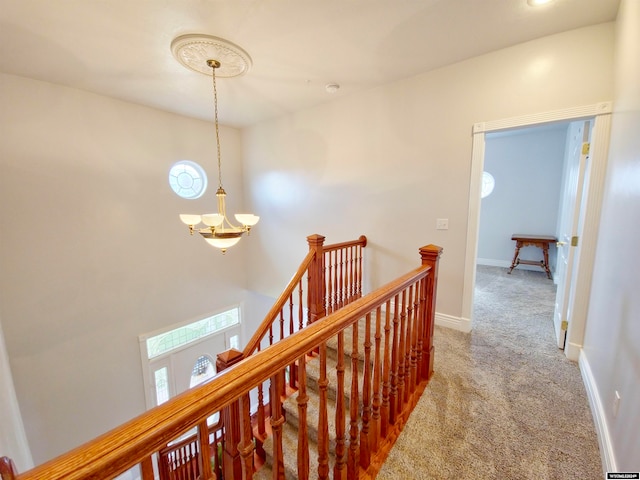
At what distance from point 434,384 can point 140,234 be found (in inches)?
157

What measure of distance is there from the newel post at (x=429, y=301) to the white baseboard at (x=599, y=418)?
915 mm

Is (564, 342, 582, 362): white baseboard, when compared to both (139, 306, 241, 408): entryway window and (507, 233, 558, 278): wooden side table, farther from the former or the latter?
(139, 306, 241, 408): entryway window

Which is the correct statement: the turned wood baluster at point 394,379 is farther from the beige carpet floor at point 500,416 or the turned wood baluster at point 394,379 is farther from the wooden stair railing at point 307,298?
the wooden stair railing at point 307,298

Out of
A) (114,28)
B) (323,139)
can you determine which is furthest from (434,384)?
(114,28)

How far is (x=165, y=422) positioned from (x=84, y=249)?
375 centimetres

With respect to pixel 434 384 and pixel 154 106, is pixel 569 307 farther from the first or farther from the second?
pixel 154 106

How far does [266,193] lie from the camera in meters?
4.50

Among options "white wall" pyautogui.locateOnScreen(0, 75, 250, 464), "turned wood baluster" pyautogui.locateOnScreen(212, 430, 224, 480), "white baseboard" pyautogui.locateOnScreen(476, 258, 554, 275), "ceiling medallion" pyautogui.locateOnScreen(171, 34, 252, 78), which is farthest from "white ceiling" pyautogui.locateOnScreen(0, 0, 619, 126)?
"white baseboard" pyautogui.locateOnScreen(476, 258, 554, 275)

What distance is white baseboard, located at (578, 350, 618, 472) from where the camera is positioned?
131 centimetres

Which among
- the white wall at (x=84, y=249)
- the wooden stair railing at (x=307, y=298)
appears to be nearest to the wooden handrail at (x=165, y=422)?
the wooden stair railing at (x=307, y=298)

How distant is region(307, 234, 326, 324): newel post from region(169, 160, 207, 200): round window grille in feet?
8.66

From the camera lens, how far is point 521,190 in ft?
16.8

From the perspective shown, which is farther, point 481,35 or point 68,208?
point 68,208

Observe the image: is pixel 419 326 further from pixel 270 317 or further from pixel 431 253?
pixel 270 317
